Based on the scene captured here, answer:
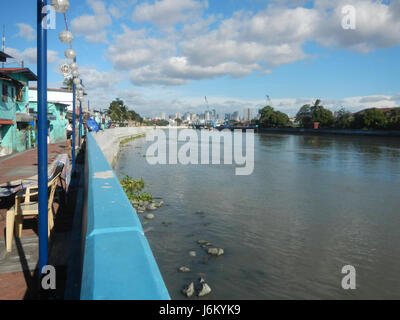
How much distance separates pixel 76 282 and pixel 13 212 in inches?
76.0

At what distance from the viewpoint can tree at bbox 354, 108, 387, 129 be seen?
73.2 m

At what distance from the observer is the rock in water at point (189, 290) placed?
6.21 meters

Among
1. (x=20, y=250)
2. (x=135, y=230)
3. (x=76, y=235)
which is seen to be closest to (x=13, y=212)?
(x=20, y=250)

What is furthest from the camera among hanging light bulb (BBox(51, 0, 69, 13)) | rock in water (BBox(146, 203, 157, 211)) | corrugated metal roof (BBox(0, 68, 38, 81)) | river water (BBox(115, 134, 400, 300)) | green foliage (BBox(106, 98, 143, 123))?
green foliage (BBox(106, 98, 143, 123))

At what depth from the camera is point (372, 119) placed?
74.8 metres

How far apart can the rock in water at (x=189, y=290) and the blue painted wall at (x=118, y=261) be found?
3.68 meters

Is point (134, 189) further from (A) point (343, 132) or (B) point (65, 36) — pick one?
(A) point (343, 132)

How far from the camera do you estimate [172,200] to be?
1351cm

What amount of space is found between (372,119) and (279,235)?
77.2 metres

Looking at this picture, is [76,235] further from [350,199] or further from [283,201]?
[350,199]

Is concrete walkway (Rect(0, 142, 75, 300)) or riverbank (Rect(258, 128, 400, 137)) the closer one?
concrete walkway (Rect(0, 142, 75, 300))

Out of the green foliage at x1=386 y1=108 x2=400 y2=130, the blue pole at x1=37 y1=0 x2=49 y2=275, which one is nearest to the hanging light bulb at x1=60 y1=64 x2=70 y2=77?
the blue pole at x1=37 y1=0 x2=49 y2=275

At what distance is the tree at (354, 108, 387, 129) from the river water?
6383 cm

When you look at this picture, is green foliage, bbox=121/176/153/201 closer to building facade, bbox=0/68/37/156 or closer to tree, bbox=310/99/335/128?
building facade, bbox=0/68/37/156
